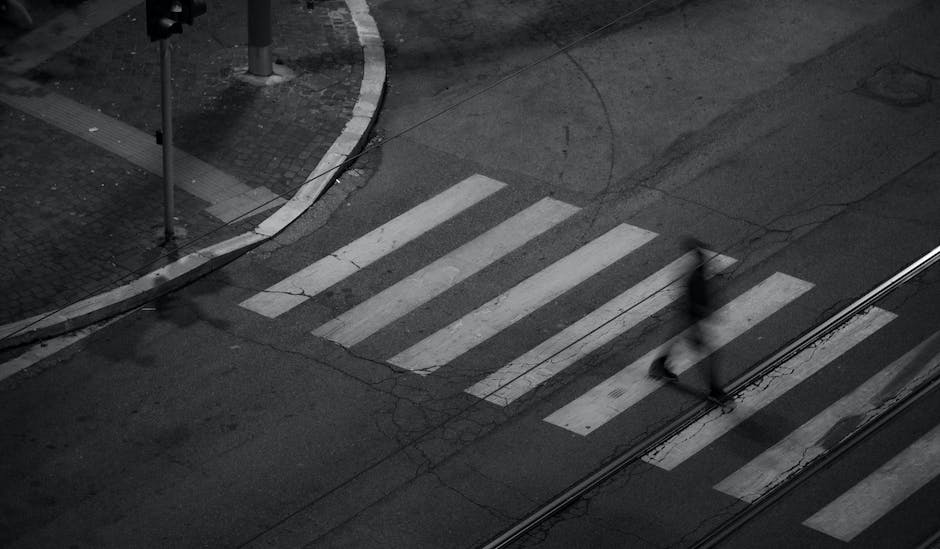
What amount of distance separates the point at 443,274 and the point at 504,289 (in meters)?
0.67

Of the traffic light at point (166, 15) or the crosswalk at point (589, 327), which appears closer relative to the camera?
the crosswalk at point (589, 327)

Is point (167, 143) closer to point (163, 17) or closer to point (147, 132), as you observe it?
point (163, 17)

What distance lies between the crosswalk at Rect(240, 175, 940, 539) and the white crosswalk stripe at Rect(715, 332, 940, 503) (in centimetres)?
1

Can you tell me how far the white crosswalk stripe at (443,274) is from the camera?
1229cm

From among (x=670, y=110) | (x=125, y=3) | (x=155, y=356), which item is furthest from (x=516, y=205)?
(x=125, y=3)

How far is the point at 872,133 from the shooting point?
48.6 feet

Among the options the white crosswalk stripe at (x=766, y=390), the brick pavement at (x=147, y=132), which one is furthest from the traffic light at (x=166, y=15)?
the white crosswalk stripe at (x=766, y=390)

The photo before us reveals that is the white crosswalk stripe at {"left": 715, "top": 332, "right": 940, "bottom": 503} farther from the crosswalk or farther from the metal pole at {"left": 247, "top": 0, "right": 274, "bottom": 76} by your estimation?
the metal pole at {"left": 247, "top": 0, "right": 274, "bottom": 76}

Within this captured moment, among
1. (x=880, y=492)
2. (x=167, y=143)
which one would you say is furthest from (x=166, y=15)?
(x=880, y=492)

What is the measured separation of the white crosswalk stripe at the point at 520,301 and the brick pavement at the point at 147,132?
9.47 feet

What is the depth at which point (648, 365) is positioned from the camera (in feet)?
38.4

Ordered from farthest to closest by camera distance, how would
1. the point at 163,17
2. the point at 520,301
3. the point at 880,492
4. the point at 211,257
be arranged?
the point at 211,257, the point at 520,301, the point at 163,17, the point at 880,492

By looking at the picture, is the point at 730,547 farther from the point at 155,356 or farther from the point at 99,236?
the point at 99,236

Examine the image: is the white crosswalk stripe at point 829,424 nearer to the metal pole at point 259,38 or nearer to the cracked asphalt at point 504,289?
the cracked asphalt at point 504,289
